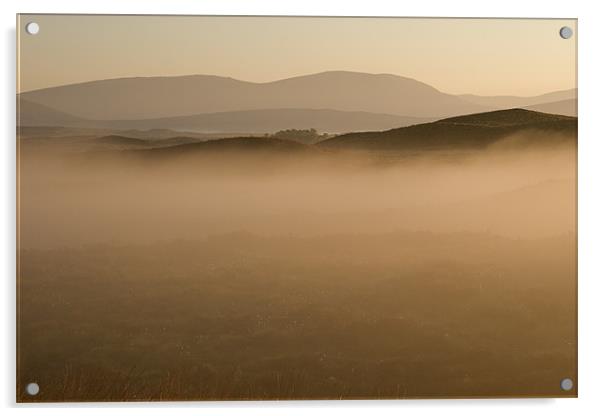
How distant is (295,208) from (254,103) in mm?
311

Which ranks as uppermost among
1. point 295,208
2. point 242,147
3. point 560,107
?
point 560,107

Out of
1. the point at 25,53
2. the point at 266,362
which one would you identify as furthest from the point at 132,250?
the point at 25,53

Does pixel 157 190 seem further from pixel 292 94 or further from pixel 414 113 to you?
pixel 414 113

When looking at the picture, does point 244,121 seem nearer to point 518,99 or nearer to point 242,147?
point 242,147

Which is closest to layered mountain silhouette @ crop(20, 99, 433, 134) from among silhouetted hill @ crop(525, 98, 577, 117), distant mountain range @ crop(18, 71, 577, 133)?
distant mountain range @ crop(18, 71, 577, 133)

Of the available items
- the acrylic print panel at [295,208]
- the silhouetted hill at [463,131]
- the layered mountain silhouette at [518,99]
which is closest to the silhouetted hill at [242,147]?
the acrylic print panel at [295,208]

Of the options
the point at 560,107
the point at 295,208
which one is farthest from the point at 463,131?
the point at 295,208

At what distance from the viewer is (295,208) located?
6.15 ft

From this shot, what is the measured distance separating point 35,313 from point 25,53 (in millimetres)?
710

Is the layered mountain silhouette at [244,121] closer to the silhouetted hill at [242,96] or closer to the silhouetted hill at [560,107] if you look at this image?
the silhouetted hill at [242,96]

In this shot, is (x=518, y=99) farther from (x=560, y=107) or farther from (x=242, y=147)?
(x=242, y=147)

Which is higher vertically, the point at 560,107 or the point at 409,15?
the point at 409,15

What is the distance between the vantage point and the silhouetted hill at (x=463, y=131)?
6.19ft

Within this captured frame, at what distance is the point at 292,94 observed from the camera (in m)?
1.88
